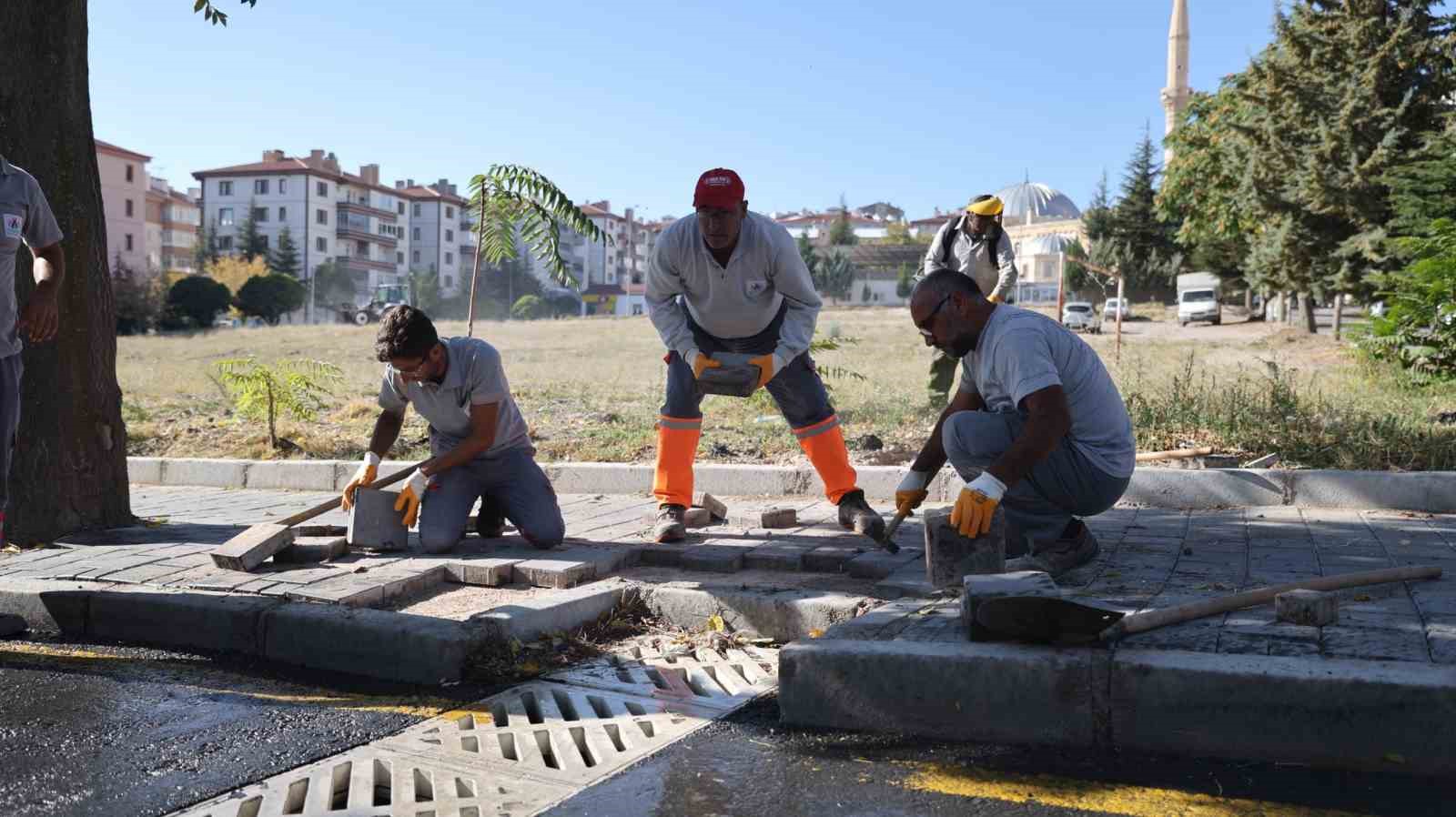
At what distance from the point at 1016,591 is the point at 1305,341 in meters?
29.3

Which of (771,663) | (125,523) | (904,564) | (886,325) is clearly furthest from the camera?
(886,325)

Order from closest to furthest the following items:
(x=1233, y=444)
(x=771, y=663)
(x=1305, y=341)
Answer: (x=771, y=663), (x=1233, y=444), (x=1305, y=341)

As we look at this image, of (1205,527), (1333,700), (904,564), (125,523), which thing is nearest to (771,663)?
(904,564)

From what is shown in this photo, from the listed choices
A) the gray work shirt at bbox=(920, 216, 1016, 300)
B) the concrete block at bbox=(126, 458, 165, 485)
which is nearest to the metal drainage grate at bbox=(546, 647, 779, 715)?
the gray work shirt at bbox=(920, 216, 1016, 300)

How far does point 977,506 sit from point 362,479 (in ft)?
10.3

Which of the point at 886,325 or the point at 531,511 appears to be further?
the point at 886,325

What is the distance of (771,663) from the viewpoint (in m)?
4.31

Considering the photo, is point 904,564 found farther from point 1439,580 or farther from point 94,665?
point 94,665

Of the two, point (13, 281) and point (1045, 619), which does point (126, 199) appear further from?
point (1045, 619)

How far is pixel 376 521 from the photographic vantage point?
5820 millimetres

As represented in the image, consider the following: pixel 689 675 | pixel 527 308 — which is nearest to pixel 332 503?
pixel 689 675

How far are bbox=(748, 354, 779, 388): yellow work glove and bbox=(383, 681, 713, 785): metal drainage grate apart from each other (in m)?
2.36

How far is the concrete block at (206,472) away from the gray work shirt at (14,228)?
456cm

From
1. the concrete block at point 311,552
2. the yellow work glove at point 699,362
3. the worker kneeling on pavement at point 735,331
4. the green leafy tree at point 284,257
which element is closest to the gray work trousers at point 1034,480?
the worker kneeling on pavement at point 735,331
